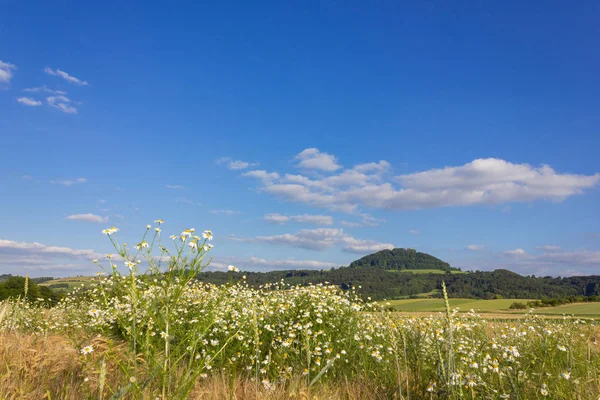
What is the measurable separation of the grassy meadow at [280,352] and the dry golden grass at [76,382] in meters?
0.02

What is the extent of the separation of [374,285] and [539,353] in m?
119

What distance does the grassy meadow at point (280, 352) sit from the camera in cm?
445

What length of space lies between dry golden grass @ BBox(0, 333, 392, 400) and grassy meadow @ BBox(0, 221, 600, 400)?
0.08ft

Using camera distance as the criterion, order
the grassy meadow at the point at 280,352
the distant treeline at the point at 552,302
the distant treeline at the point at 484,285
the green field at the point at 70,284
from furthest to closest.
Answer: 1. the distant treeline at the point at 484,285
2. the distant treeline at the point at 552,302
3. the green field at the point at 70,284
4. the grassy meadow at the point at 280,352

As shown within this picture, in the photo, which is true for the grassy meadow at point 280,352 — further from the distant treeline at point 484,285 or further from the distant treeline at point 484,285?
the distant treeline at point 484,285

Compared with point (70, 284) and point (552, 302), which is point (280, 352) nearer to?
point (552, 302)

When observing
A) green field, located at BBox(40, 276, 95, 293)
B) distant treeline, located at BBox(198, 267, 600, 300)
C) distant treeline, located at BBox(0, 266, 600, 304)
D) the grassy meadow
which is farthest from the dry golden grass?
distant treeline, located at BBox(198, 267, 600, 300)

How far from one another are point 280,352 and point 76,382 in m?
3.58

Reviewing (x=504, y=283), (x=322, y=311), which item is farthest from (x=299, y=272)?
(x=322, y=311)

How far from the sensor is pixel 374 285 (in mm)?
121562

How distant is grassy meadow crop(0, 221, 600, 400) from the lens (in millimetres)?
4449

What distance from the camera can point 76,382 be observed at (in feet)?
18.0

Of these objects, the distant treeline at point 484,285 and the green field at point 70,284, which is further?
the distant treeline at point 484,285

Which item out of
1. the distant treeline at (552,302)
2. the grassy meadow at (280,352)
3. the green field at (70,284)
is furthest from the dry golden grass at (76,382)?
the distant treeline at (552,302)
